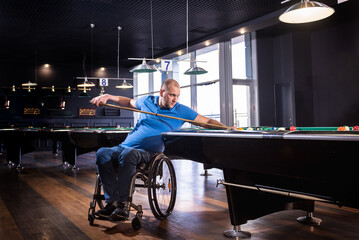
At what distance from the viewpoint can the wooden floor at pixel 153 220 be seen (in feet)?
8.45

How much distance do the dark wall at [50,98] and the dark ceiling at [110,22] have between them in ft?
4.25

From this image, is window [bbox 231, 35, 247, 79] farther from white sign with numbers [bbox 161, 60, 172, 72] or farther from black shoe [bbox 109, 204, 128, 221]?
black shoe [bbox 109, 204, 128, 221]

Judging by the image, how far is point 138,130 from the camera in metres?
3.21

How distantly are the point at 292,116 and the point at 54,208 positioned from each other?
567cm

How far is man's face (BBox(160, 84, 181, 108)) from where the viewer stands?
3.14 meters

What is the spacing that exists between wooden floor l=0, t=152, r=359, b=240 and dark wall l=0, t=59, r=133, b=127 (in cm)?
814

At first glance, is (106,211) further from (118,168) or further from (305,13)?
(305,13)

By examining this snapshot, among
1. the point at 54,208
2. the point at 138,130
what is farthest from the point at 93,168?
the point at 138,130

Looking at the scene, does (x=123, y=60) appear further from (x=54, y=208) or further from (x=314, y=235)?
(x=314, y=235)

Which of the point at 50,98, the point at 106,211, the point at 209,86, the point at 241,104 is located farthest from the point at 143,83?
the point at 106,211

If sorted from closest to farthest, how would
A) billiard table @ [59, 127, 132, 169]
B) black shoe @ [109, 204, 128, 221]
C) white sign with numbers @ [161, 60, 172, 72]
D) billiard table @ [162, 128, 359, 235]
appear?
billiard table @ [162, 128, 359, 235]
black shoe @ [109, 204, 128, 221]
billiard table @ [59, 127, 132, 169]
white sign with numbers @ [161, 60, 172, 72]

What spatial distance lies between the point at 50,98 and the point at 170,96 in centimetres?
1039

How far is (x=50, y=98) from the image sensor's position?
1245 centimetres

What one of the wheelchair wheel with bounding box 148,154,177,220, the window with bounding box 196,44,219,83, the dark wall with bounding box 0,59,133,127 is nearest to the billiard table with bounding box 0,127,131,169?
the wheelchair wheel with bounding box 148,154,177,220
